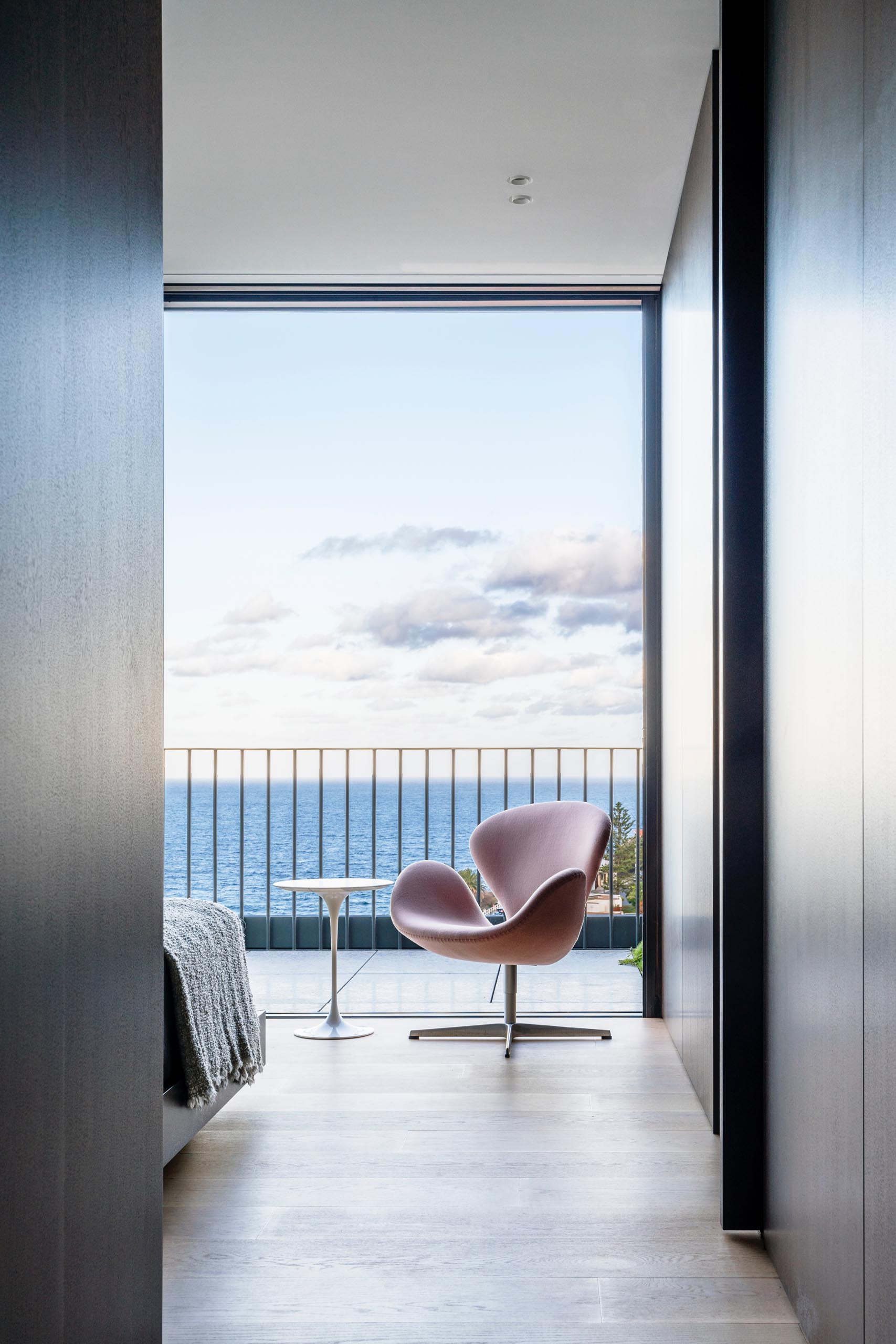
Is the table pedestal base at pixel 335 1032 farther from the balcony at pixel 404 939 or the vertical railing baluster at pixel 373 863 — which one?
the vertical railing baluster at pixel 373 863

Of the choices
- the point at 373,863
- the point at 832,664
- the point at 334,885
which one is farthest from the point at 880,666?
the point at 373,863

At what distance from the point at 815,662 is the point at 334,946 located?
2.56 metres

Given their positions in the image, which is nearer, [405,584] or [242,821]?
[242,821]

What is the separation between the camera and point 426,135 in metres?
3.40

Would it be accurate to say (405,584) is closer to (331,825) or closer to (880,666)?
(880,666)

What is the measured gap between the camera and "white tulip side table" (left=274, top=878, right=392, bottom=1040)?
13.2 ft

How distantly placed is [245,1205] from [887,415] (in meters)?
2.10

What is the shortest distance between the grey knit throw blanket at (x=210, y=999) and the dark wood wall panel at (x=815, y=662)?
4.28 feet

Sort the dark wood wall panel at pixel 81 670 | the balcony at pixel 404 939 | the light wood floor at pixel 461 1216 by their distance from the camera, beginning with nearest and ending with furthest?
the dark wood wall panel at pixel 81 670 < the light wood floor at pixel 461 1216 < the balcony at pixel 404 939

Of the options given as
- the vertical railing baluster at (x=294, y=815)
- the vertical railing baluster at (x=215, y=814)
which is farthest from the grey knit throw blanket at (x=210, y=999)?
the vertical railing baluster at (x=294, y=815)

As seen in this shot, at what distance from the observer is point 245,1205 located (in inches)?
98.8

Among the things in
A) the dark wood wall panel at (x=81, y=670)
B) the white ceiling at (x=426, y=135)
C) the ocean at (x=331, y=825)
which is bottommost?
the ocean at (x=331, y=825)

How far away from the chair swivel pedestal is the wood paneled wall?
1666 millimetres

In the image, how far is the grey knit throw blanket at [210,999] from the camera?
2.64 m
